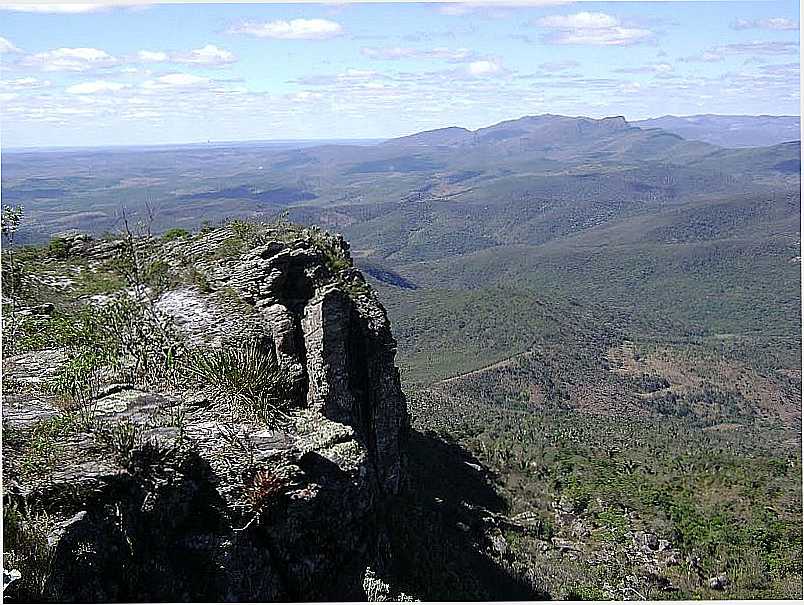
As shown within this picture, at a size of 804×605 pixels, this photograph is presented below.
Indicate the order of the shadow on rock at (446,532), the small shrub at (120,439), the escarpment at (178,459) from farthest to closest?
the shadow on rock at (446,532) < the small shrub at (120,439) < the escarpment at (178,459)

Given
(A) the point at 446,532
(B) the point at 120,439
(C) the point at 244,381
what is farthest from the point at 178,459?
(A) the point at 446,532

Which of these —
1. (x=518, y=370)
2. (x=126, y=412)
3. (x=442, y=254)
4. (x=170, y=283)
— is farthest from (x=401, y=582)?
(x=442, y=254)

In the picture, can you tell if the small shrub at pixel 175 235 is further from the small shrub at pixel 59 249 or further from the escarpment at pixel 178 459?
the escarpment at pixel 178 459

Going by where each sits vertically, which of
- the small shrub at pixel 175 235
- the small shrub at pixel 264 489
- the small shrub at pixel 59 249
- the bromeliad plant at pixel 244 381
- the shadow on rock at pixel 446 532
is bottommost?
the shadow on rock at pixel 446 532

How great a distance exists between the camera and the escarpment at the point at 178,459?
496cm

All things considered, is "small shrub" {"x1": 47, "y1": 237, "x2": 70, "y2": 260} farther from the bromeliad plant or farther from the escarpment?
the bromeliad plant

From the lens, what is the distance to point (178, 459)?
5.62 m

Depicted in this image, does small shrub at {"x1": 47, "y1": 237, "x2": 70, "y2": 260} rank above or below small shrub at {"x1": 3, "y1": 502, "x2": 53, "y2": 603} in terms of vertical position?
above

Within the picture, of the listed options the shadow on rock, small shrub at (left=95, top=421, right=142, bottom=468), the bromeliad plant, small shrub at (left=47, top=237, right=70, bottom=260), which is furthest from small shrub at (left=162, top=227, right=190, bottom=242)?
small shrub at (left=95, top=421, right=142, bottom=468)

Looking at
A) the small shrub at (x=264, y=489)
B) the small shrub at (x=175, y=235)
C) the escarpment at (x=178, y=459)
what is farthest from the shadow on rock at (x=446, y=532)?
the small shrub at (x=175, y=235)

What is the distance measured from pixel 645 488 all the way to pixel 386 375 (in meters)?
13.0

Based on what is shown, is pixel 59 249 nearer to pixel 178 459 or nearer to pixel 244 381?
pixel 244 381

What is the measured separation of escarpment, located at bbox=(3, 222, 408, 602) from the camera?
4.96 meters

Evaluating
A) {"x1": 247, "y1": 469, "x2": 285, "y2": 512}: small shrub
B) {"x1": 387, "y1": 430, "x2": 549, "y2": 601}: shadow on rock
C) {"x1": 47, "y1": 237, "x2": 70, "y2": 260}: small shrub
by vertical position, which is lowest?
{"x1": 387, "y1": 430, "x2": 549, "y2": 601}: shadow on rock
